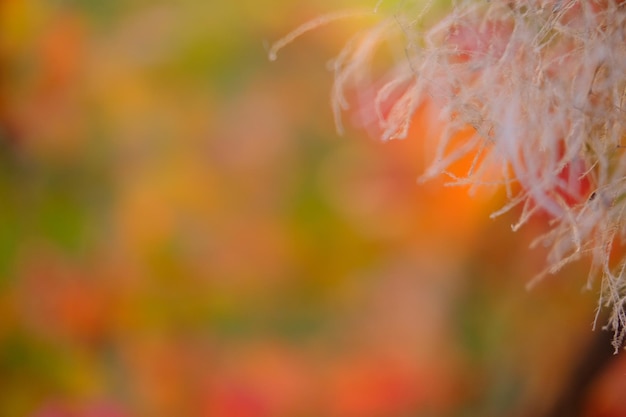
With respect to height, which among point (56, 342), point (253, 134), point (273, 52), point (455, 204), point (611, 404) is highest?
point (273, 52)

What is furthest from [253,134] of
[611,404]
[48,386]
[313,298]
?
[611,404]

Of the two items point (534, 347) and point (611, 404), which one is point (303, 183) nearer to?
point (534, 347)

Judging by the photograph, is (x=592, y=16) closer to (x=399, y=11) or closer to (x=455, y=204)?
(x=399, y=11)

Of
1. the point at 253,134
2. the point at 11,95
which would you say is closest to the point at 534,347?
the point at 253,134

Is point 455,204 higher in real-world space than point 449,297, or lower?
higher

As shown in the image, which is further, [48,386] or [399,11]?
[48,386]

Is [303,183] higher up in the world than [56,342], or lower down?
higher up
